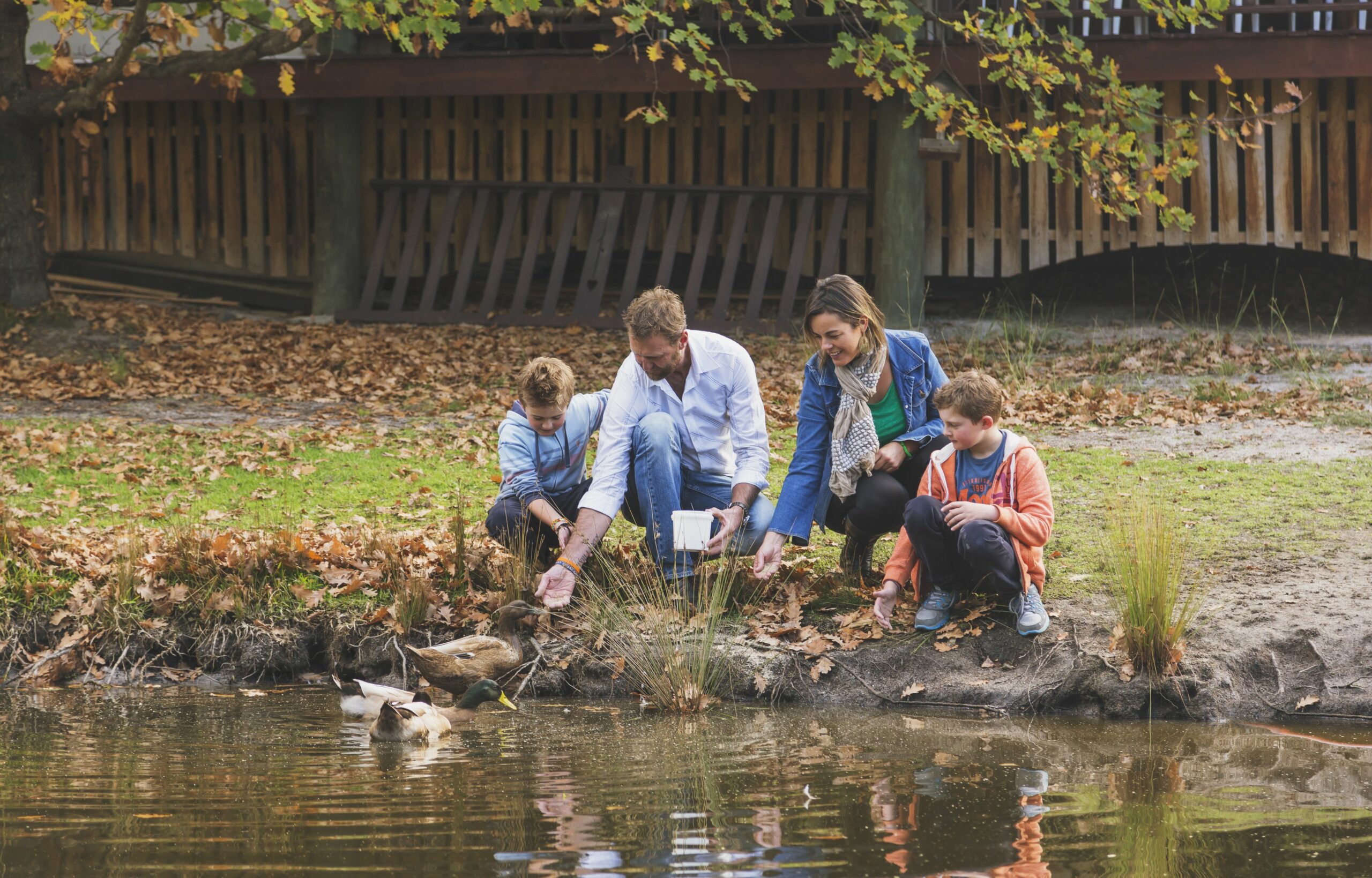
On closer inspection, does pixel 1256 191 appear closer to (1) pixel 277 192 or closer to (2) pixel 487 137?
(2) pixel 487 137

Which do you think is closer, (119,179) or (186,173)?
(186,173)

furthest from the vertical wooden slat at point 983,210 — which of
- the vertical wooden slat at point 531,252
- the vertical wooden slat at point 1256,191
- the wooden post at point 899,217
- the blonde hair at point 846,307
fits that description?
the blonde hair at point 846,307

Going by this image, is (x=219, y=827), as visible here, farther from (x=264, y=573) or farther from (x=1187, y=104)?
(x=1187, y=104)

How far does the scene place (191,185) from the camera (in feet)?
54.7

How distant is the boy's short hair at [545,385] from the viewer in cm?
604

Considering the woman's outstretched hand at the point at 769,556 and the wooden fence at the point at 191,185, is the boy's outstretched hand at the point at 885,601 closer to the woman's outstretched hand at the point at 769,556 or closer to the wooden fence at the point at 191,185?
the woman's outstretched hand at the point at 769,556

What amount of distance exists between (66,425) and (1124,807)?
872cm

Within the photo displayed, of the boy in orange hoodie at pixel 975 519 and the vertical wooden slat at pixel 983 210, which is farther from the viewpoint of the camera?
the vertical wooden slat at pixel 983 210

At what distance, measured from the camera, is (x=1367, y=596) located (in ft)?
19.7

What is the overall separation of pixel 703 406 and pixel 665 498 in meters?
0.44

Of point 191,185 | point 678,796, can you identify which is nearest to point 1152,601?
point 678,796

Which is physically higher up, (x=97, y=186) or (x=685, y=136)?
(x=685, y=136)

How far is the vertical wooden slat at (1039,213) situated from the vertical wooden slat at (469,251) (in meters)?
5.65

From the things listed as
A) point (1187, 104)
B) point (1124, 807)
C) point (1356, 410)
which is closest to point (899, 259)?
point (1187, 104)
